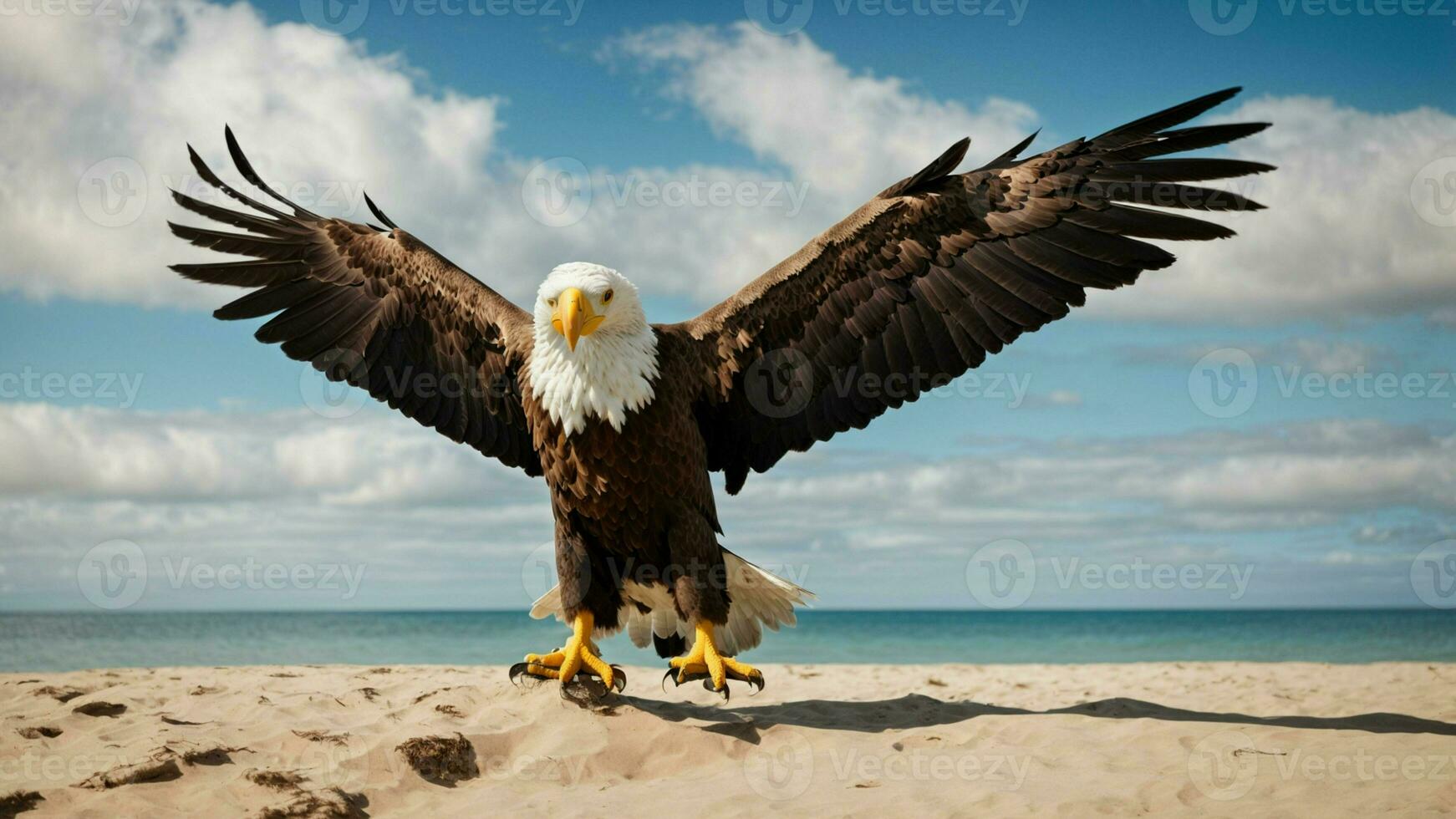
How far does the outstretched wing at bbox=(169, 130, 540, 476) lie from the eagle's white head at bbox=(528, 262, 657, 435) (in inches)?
25.0

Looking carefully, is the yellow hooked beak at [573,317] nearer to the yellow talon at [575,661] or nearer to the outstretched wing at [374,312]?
the outstretched wing at [374,312]

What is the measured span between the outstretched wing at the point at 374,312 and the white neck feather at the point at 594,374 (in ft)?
2.01

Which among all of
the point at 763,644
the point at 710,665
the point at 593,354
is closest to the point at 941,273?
the point at 593,354

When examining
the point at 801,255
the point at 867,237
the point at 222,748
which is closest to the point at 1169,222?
the point at 867,237

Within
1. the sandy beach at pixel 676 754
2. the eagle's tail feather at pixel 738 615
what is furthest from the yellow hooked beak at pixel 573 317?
the sandy beach at pixel 676 754

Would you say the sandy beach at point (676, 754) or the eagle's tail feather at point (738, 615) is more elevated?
the eagle's tail feather at point (738, 615)

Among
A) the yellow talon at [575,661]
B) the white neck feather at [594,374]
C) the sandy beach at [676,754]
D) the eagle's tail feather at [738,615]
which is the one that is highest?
the white neck feather at [594,374]

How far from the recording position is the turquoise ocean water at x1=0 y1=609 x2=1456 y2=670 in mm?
19578

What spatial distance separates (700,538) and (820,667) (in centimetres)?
487

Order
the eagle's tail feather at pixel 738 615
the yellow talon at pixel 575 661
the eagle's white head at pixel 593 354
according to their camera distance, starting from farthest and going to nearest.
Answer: the eagle's tail feather at pixel 738 615 < the yellow talon at pixel 575 661 < the eagle's white head at pixel 593 354

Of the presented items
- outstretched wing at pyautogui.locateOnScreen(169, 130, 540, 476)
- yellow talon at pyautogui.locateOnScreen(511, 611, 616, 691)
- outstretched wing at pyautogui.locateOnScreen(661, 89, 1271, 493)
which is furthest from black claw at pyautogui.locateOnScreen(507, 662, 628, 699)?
outstretched wing at pyautogui.locateOnScreen(661, 89, 1271, 493)

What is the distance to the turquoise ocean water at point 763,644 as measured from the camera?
19.6 m

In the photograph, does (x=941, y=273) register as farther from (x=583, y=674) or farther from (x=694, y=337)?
(x=583, y=674)

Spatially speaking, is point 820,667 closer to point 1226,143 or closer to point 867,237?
point 867,237
